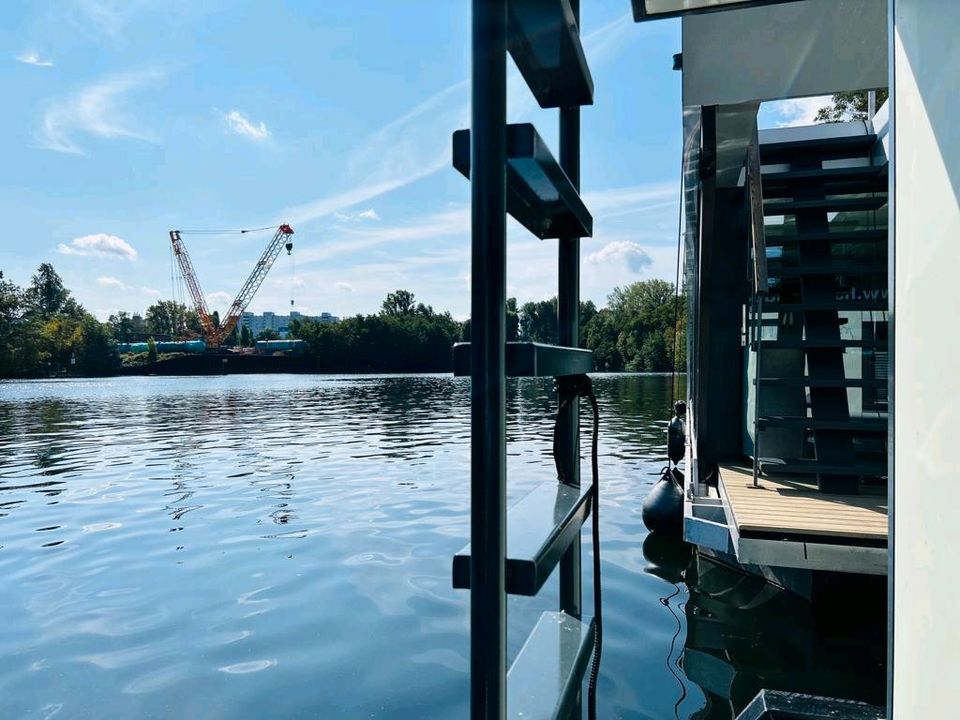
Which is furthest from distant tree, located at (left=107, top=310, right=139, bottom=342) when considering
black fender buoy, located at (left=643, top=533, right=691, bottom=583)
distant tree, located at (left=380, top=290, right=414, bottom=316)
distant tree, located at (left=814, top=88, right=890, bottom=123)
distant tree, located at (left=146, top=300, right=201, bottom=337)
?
black fender buoy, located at (left=643, top=533, right=691, bottom=583)

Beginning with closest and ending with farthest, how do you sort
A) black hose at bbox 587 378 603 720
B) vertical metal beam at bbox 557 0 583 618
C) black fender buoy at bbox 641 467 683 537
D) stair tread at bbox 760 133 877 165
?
black hose at bbox 587 378 603 720, vertical metal beam at bbox 557 0 583 618, black fender buoy at bbox 641 467 683 537, stair tread at bbox 760 133 877 165

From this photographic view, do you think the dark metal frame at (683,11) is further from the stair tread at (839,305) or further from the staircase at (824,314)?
the stair tread at (839,305)

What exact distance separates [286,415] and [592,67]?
19882 mm

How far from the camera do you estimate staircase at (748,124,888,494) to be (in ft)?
16.7

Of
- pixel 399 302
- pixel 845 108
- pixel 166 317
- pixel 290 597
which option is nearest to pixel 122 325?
pixel 166 317

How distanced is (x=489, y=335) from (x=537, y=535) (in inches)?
15.7

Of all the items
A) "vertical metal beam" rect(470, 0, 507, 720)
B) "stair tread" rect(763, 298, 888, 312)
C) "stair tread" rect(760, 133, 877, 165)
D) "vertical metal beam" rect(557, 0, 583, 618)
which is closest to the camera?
"vertical metal beam" rect(470, 0, 507, 720)

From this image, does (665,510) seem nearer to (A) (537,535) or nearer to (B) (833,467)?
(B) (833,467)

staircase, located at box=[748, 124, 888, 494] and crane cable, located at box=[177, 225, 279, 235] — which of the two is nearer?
staircase, located at box=[748, 124, 888, 494]

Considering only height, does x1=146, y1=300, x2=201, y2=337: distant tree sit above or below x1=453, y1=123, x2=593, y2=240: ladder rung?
above

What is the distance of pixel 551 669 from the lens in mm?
1559

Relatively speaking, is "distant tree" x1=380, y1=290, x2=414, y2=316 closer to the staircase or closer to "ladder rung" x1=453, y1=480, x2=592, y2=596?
the staircase

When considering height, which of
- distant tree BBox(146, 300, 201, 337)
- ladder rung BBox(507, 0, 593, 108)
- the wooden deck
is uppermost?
distant tree BBox(146, 300, 201, 337)

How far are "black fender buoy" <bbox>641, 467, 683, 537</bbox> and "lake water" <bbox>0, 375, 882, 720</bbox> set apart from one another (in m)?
0.18
